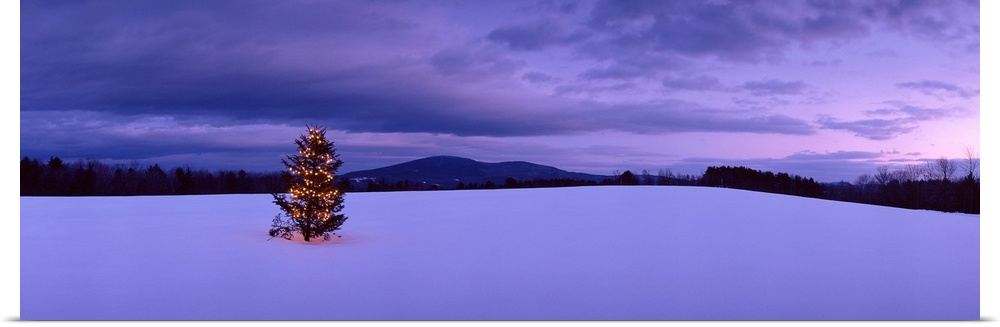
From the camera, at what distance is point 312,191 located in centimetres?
1523

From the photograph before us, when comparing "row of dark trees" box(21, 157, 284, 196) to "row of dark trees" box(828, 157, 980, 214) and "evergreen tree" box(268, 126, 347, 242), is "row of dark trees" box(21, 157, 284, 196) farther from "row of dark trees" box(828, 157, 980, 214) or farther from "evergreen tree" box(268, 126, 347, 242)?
"row of dark trees" box(828, 157, 980, 214)

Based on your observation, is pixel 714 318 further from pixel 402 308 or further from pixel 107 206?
pixel 107 206

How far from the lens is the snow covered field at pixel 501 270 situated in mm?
8984

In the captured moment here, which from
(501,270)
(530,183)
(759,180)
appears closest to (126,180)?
(530,183)

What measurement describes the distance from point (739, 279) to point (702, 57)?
343 inches

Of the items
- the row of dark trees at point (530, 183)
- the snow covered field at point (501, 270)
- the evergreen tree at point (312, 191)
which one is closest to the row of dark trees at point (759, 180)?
the row of dark trees at point (530, 183)

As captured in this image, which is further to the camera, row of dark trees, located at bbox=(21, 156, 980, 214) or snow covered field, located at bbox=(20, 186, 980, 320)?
row of dark trees, located at bbox=(21, 156, 980, 214)

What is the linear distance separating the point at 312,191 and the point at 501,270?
639 cm

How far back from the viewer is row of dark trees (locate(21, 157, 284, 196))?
40688mm

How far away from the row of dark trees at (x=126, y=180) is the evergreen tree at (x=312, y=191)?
87.7ft

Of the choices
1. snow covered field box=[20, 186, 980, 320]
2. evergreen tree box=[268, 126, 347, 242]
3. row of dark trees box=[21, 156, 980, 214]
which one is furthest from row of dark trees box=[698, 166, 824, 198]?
evergreen tree box=[268, 126, 347, 242]

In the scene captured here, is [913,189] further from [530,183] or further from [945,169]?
[530,183]

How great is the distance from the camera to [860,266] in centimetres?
1197

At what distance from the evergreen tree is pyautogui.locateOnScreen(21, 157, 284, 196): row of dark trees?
2673cm
